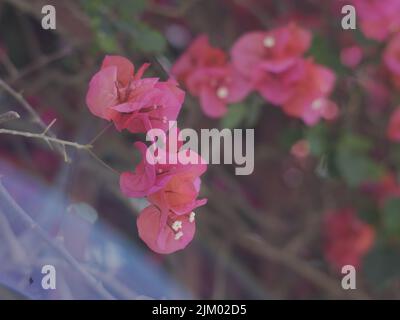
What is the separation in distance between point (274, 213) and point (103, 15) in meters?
0.84

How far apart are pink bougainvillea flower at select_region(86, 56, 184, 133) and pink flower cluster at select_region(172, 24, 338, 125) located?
400 mm

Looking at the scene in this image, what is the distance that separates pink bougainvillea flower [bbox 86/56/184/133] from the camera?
0.77m

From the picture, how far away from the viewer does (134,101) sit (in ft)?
2.57

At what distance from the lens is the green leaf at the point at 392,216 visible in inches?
54.4

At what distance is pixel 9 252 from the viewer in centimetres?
94

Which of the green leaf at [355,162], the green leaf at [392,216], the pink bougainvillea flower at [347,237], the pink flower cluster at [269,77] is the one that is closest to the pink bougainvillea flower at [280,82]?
the pink flower cluster at [269,77]

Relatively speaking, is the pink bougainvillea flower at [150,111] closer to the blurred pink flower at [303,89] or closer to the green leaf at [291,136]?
the blurred pink flower at [303,89]

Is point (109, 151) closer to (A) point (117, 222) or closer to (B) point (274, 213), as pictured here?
(A) point (117, 222)

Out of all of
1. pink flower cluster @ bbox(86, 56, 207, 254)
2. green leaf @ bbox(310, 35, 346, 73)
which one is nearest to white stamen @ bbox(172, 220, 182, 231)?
pink flower cluster @ bbox(86, 56, 207, 254)

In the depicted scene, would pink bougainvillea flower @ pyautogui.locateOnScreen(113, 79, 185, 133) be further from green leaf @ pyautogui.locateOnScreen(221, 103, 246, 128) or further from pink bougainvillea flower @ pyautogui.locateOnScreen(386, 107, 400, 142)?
pink bougainvillea flower @ pyautogui.locateOnScreen(386, 107, 400, 142)

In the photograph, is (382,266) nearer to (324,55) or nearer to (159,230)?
(324,55)

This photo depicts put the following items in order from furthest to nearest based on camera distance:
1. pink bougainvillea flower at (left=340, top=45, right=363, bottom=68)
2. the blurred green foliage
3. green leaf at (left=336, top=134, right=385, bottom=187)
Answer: pink bougainvillea flower at (left=340, top=45, right=363, bottom=68), green leaf at (left=336, top=134, right=385, bottom=187), the blurred green foliage

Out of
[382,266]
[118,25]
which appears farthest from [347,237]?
[118,25]

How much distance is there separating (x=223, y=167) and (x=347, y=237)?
1.02 ft
